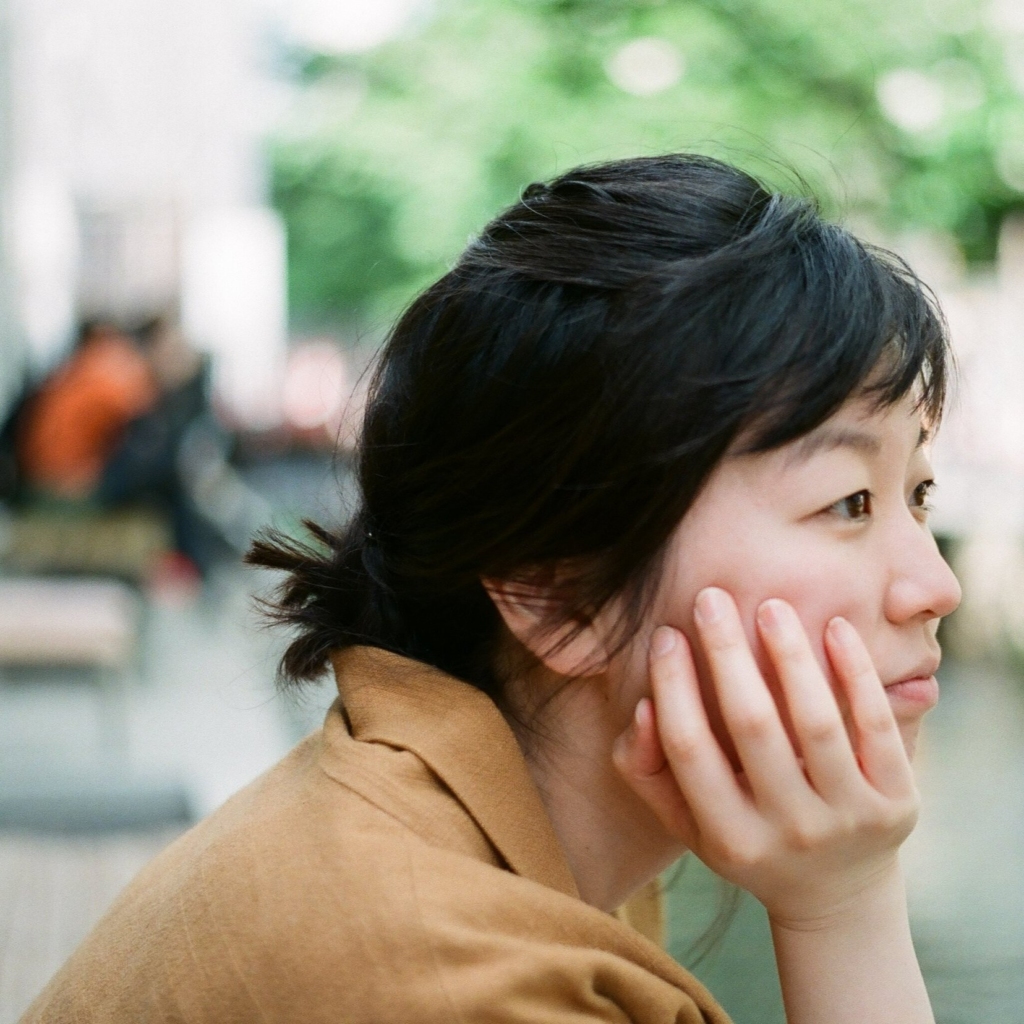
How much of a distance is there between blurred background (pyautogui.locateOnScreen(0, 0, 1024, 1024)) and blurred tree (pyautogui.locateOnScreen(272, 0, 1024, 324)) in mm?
28

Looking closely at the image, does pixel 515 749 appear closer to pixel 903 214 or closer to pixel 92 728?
pixel 92 728

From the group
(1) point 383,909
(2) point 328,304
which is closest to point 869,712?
(1) point 383,909

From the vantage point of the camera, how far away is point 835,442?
4.58ft

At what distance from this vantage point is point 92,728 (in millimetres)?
6352

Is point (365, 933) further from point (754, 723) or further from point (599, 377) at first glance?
point (599, 377)

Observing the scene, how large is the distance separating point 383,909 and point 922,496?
0.78m

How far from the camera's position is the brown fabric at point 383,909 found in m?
1.16

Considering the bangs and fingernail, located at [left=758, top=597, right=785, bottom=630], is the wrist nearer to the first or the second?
fingernail, located at [left=758, top=597, right=785, bottom=630]

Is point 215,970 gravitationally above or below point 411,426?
below

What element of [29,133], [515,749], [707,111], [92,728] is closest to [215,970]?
[515,749]

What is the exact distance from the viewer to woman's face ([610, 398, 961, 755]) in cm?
138

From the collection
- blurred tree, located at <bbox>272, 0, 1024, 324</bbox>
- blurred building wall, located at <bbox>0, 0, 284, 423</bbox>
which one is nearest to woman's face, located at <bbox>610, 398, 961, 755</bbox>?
blurred tree, located at <bbox>272, 0, 1024, 324</bbox>

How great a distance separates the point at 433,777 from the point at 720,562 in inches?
13.8

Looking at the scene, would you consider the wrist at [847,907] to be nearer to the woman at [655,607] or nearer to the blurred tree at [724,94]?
the woman at [655,607]
